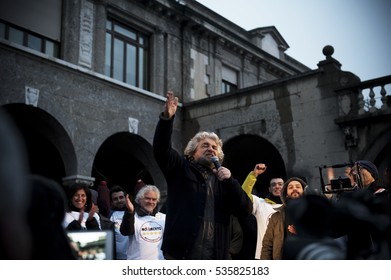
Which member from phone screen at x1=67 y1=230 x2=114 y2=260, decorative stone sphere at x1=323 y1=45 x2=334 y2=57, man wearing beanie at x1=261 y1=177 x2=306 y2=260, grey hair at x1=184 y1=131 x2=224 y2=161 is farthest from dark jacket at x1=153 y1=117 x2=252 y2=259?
decorative stone sphere at x1=323 y1=45 x2=334 y2=57

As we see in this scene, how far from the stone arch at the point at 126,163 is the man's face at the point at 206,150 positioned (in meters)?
6.57

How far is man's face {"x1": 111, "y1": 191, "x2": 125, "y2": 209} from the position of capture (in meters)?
4.35

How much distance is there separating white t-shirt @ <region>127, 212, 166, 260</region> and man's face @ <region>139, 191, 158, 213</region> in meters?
0.07

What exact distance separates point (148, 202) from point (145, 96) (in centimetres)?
596

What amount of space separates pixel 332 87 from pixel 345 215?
740cm

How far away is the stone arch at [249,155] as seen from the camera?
9664 millimetres

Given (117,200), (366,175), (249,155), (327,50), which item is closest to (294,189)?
(366,175)

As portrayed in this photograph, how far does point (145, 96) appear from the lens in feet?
30.6

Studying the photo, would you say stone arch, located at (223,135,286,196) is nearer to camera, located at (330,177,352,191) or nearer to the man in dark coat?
camera, located at (330,177,352,191)

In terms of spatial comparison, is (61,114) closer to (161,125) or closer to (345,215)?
(161,125)

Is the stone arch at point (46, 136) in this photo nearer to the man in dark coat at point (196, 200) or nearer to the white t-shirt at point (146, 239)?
the white t-shirt at point (146, 239)
